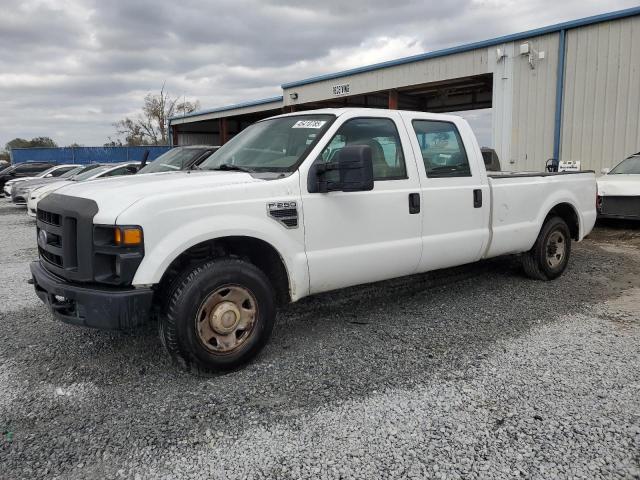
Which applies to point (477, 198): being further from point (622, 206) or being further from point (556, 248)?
point (622, 206)

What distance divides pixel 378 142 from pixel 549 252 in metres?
2.95

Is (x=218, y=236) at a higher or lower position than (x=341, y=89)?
lower

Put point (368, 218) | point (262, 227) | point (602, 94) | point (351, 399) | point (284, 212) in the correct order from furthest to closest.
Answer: point (602, 94) → point (368, 218) → point (284, 212) → point (262, 227) → point (351, 399)

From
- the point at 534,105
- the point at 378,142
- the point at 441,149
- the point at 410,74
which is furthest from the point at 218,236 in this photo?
the point at 410,74

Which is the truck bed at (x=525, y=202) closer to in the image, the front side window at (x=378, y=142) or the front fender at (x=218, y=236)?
the front side window at (x=378, y=142)

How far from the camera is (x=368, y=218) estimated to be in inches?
161

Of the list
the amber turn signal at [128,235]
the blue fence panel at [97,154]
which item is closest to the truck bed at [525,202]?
the amber turn signal at [128,235]

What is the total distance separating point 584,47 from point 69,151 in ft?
103

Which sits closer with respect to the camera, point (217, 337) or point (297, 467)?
point (297, 467)

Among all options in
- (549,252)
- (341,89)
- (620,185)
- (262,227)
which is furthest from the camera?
(341,89)

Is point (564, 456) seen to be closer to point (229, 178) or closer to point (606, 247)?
point (229, 178)

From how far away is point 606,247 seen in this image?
27.5ft

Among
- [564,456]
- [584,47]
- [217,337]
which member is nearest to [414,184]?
[217,337]

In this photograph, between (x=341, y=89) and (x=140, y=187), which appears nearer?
(x=140, y=187)
